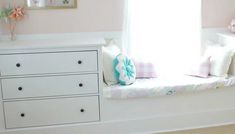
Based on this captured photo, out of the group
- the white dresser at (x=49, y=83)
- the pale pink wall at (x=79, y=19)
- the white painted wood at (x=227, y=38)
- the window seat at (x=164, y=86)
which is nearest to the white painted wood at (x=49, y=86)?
the white dresser at (x=49, y=83)

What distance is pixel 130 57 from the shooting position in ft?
11.1

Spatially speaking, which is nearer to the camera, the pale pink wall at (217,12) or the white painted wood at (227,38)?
the white painted wood at (227,38)

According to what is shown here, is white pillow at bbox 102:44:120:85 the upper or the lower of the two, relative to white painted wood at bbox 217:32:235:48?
lower

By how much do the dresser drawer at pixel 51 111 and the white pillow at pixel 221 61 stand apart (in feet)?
4.34

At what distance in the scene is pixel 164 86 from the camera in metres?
3.05

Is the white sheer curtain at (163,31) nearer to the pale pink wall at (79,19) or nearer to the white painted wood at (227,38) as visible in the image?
the pale pink wall at (79,19)

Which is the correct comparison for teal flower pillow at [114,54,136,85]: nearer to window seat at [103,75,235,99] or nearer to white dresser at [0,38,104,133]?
window seat at [103,75,235,99]

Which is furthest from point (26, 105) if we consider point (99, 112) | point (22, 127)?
point (99, 112)

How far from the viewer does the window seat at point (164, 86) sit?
2.97 metres

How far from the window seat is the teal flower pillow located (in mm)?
62

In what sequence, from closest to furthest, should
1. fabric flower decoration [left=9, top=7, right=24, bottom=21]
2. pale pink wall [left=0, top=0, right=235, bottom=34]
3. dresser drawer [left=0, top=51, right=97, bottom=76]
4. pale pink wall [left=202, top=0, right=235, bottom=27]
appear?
dresser drawer [left=0, top=51, right=97, bottom=76] < fabric flower decoration [left=9, top=7, right=24, bottom=21] < pale pink wall [left=0, top=0, right=235, bottom=34] < pale pink wall [left=202, top=0, right=235, bottom=27]

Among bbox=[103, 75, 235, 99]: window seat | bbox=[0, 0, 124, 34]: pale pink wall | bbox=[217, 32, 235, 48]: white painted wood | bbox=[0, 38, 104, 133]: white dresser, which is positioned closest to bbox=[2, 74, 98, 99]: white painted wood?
bbox=[0, 38, 104, 133]: white dresser

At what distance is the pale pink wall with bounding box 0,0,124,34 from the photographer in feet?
10.8

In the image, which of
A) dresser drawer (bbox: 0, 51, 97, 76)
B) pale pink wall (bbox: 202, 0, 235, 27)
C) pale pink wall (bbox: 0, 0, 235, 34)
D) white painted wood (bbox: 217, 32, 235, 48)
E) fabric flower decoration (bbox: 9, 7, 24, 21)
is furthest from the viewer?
pale pink wall (bbox: 202, 0, 235, 27)
